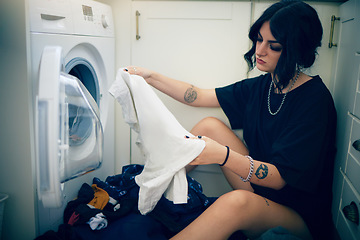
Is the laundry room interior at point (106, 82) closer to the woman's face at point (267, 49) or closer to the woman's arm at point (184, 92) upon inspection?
the woman's arm at point (184, 92)

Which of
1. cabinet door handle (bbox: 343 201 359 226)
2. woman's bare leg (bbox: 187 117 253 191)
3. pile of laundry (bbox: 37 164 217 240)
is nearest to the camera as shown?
cabinet door handle (bbox: 343 201 359 226)

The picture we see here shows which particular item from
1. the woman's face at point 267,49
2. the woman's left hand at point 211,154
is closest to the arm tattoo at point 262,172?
the woman's left hand at point 211,154

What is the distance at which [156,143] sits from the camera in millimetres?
1204

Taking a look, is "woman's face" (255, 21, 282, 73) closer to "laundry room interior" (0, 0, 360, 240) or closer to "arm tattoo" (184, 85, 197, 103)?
"laundry room interior" (0, 0, 360, 240)

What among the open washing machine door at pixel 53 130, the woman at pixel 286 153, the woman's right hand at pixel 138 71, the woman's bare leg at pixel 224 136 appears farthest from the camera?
the woman's bare leg at pixel 224 136

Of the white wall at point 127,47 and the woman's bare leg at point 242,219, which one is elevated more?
the white wall at point 127,47

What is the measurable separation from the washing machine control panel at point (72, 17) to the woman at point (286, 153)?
2.16 ft

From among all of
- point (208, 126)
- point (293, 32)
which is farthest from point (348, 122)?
point (208, 126)

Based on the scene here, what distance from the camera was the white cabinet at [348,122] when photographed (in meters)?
1.06

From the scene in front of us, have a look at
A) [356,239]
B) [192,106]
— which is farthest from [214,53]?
[356,239]

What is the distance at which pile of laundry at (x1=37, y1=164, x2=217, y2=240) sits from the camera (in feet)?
4.03

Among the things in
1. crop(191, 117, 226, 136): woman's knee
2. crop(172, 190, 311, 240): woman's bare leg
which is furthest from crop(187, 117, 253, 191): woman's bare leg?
crop(172, 190, 311, 240): woman's bare leg

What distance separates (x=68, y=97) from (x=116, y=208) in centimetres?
56

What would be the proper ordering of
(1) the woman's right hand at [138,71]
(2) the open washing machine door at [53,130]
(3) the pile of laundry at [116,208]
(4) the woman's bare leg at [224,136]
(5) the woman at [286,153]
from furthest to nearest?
(4) the woman's bare leg at [224,136] → (1) the woman's right hand at [138,71] → (3) the pile of laundry at [116,208] → (5) the woman at [286,153] → (2) the open washing machine door at [53,130]
